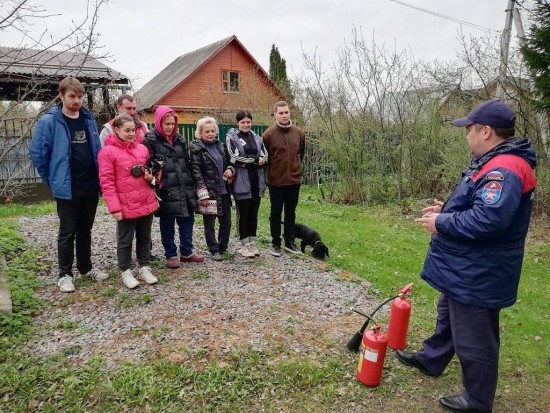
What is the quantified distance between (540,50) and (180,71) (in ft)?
76.9

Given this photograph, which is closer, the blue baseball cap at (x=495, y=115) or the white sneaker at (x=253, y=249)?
the blue baseball cap at (x=495, y=115)

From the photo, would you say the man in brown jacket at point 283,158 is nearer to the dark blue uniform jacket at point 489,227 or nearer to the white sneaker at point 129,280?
the white sneaker at point 129,280

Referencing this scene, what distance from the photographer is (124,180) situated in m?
4.36

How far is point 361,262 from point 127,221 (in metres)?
3.46

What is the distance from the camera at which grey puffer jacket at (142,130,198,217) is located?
479cm

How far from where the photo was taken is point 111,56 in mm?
4020

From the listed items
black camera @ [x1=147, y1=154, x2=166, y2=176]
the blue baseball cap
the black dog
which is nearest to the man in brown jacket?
the black dog

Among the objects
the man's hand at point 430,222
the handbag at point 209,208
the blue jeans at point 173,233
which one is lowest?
the blue jeans at point 173,233

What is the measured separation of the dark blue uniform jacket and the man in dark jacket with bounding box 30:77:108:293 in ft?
11.3

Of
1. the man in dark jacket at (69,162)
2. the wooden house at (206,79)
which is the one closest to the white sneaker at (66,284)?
the man in dark jacket at (69,162)

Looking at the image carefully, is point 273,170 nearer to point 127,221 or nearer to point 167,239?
point 167,239

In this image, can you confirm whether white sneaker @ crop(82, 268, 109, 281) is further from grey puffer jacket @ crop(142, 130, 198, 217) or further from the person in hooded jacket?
grey puffer jacket @ crop(142, 130, 198, 217)

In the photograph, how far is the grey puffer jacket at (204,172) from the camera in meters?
5.13

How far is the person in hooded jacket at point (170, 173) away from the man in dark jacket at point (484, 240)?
2.98m
